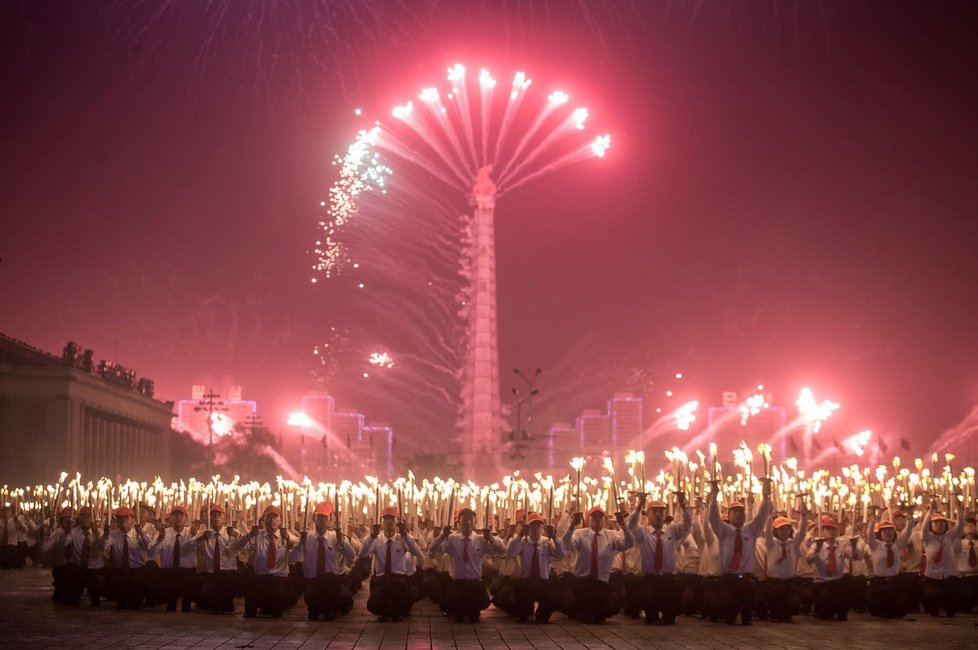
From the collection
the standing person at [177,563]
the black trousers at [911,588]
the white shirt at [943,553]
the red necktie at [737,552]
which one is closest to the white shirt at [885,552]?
the black trousers at [911,588]

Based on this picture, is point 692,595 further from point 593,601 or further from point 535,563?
point 535,563

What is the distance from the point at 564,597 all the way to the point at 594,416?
12724 centimetres

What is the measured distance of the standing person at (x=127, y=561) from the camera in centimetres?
2244

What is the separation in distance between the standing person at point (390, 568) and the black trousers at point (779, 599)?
5.48 meters

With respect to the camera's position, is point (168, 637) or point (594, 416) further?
point (594, 416)

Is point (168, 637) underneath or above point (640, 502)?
underneath

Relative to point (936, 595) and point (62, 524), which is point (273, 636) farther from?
point (936, 595)

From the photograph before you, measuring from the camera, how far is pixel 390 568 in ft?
68.6

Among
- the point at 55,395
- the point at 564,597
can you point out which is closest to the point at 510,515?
the point at 564,597

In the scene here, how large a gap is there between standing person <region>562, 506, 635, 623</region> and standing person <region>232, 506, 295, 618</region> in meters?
4.65

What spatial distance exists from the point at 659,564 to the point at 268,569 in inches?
248

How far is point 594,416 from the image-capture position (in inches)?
5787

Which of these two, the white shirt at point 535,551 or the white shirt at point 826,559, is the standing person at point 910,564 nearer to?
the white shirt at point 826,559

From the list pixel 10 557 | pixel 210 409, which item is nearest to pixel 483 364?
pixel 210 409
